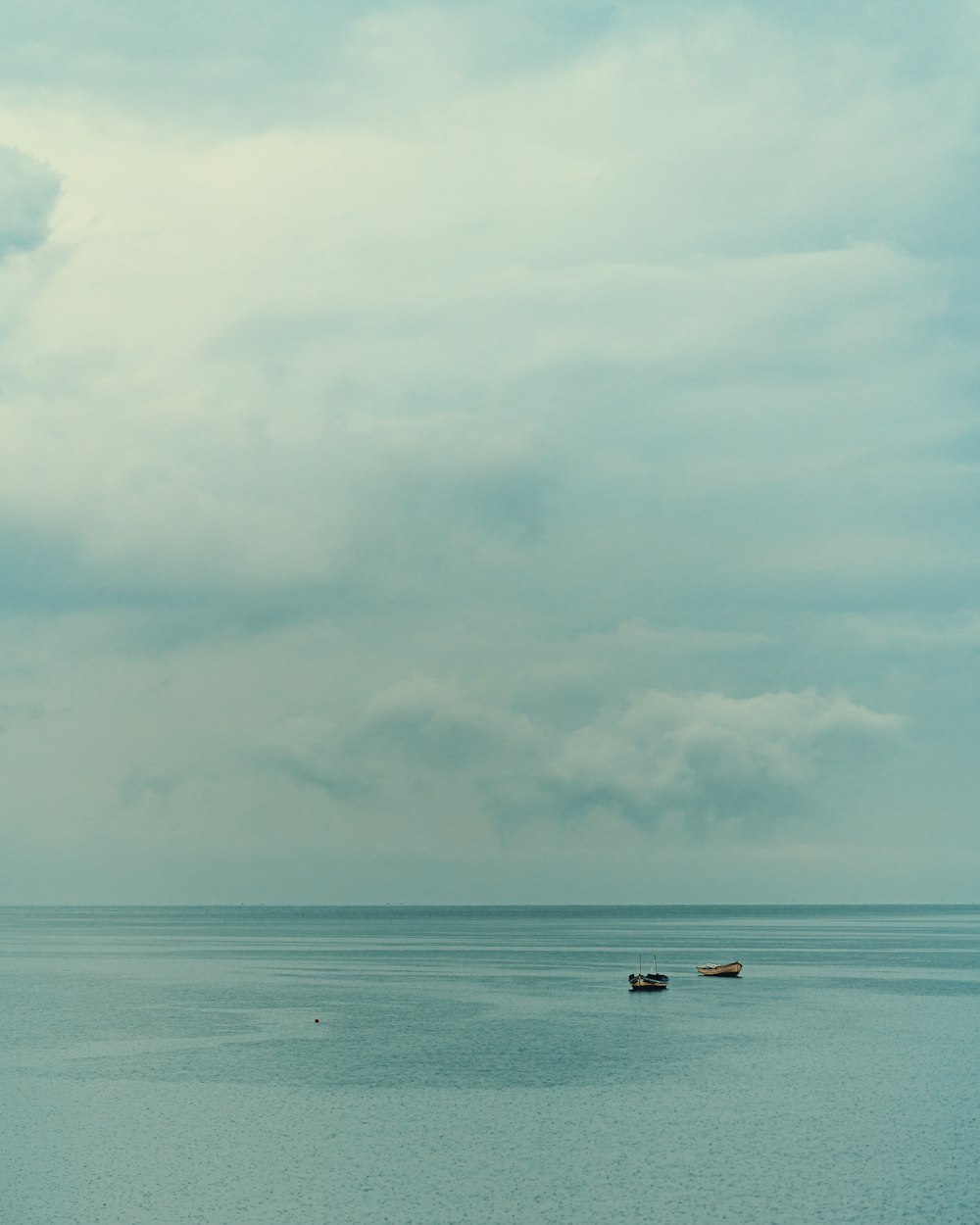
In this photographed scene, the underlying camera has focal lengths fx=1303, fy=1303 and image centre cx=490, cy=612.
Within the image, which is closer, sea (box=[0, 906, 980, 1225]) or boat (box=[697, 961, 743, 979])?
sea (box=[0, 906, 980, 1225])

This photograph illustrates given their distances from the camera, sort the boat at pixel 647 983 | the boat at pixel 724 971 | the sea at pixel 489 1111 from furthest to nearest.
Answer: the boat at pixel 724 971 → the boat at pixel 647 983 → the sea at pixel 489 1111

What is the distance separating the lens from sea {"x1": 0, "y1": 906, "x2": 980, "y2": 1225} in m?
57.6

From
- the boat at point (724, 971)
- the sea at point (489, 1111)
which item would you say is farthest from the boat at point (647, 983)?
the boat at point (724, 971)

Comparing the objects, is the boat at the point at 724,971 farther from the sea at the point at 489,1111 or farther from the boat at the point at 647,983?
the sea at the point at 489,1111

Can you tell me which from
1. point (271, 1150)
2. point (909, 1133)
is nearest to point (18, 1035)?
point (271, 1150)

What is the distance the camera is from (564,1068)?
293 ft

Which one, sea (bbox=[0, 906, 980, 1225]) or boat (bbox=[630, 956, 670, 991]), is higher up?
boat (bbox=[630, 956, 670, 991])

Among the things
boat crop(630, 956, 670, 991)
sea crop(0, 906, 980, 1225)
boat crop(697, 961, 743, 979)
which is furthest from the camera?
boat crop(697, 961, 743, 979)

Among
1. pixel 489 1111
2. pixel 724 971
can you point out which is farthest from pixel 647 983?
pixel 489 1111

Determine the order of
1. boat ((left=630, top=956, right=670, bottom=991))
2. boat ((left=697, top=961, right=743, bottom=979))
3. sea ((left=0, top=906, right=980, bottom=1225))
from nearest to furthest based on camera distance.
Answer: sea ((left=0, top=906, right=980, bottom=1225))
boat ((left=630, top=956, right=670, bottom=991))
boat ((left=697, top=961, right=743, bottom=979))

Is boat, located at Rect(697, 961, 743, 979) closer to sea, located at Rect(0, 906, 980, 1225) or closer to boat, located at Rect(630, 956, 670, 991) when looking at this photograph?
boat, located at Rect(630, 956, 670, 991)

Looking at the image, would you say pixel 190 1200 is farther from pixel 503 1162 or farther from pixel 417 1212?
pixel 503 1162

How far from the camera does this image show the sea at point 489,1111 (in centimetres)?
5756

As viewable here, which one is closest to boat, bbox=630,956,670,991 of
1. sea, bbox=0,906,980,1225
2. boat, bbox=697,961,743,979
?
sea, bbox=0,906,980,1225
